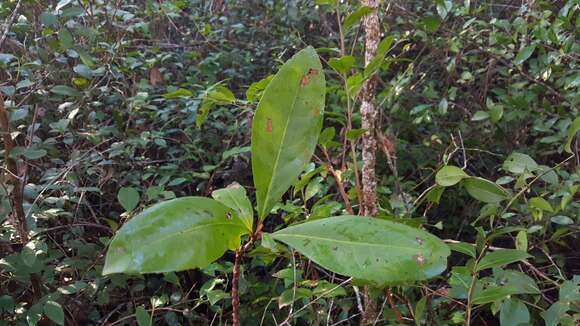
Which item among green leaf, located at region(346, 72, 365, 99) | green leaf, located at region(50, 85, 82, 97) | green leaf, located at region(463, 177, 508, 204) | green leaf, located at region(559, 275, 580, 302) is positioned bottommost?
green leaf, located at region(559, 275, 580, 302)

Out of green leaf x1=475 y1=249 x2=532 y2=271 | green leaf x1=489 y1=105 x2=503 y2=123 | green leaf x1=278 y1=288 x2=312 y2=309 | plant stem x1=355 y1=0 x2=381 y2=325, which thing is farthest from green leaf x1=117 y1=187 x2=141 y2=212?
green leaf x1=489 y1=105 x2=503 y2=123

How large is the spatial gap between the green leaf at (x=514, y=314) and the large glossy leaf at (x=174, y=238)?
1.68 ft

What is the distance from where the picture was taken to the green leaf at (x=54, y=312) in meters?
1.11

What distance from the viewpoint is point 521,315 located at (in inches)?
31.9

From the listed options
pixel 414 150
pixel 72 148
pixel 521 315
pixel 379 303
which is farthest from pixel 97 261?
pixel 414 150

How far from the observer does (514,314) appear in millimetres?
816

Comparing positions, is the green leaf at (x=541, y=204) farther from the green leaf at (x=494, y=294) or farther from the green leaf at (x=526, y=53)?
the green leaf at (x=526, y=53)

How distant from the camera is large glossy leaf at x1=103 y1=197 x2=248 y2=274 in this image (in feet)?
1.49

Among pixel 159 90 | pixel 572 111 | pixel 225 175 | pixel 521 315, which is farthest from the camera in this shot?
pixel 159 90

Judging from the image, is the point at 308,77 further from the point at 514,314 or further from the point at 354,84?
the point at 514,314

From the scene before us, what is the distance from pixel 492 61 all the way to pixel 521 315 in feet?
4.46

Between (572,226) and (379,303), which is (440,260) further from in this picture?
(572,226)

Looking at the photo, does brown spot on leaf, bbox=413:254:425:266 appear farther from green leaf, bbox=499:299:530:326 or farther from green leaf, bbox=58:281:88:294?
green leaf, bbox=58:281:88:294

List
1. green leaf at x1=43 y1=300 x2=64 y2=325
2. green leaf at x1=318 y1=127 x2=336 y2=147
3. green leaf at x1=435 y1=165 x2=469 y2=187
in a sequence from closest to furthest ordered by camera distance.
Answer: green leaf at x1=435 y1=165 x2=469 y2=187 → green leaf at x1=318 y1=127 x2=336 y2=147 → green leaf at x1=43 y1=300 x2=64 y2=325
